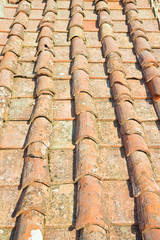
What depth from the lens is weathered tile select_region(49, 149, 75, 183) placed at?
7.34 ft

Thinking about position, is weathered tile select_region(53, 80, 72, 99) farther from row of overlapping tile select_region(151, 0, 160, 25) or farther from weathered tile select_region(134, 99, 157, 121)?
row of overlapping tile select_region(151, 0, 160, 25)

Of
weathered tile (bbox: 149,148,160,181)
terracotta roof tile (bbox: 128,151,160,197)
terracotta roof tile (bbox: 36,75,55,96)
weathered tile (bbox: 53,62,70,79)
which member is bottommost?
terracotta roof tile (bbox: 128,151,160,197)

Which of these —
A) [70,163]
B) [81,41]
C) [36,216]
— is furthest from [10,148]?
[81,41]

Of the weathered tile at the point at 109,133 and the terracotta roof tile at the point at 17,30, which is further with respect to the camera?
the terracotta roof tile at the point at 17,30

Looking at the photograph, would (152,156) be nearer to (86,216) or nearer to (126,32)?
(86,216)

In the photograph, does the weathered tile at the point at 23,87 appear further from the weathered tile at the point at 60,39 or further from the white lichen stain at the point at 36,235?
the white lichen stain at the point at 36,235

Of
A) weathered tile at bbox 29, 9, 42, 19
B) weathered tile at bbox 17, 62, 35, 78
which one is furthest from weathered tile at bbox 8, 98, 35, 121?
weathered tile at bbox 29, 9, 42, 19

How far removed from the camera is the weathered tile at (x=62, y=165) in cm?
224

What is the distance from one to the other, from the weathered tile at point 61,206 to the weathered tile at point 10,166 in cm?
40

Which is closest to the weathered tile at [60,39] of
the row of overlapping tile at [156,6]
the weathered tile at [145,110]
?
the weathered tile at [145,110]

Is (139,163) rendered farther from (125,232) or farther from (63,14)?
(63,14)

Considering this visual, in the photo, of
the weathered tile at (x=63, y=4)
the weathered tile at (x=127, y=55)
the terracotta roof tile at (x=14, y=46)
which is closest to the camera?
the terracotta roof tile at (x=14, y=46)

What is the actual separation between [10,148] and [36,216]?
913 millimetres

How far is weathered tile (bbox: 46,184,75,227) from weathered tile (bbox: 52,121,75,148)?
497mm
